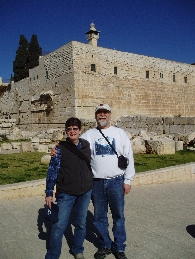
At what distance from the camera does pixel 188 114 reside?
26.5m

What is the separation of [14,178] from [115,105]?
51.4ft

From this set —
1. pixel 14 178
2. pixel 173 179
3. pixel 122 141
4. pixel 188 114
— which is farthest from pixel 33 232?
pixel 188 114

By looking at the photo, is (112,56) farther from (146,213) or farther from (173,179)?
(146,213)

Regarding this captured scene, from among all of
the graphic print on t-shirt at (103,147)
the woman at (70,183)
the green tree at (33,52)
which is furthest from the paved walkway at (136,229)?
the green tree at (33,52)

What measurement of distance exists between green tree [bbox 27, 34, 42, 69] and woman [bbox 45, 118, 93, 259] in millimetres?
36159

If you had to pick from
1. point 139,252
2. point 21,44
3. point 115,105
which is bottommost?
point 139,252

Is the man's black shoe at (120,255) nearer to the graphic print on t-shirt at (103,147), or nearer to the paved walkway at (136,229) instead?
the paved walkway at (136,229)

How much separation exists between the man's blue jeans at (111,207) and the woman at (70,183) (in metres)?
0.15

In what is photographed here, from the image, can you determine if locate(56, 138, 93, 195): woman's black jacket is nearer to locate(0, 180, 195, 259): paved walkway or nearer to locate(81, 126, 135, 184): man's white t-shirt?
locate(81, 126, 135, 184): man's white t-shirt

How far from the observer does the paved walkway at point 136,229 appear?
10.4ft

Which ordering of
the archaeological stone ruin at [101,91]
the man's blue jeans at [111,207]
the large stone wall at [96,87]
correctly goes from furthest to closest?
the large stone wall at [96,87], the archaeological stone ruin at [101,91], the man's blue jeans at [111,207]

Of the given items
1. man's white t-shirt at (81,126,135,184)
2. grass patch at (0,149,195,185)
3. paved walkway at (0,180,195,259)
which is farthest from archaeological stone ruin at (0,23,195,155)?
man's white t-shirt at (81,126,135,184)

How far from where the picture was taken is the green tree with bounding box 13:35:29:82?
36281mm

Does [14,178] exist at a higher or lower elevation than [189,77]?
lower
